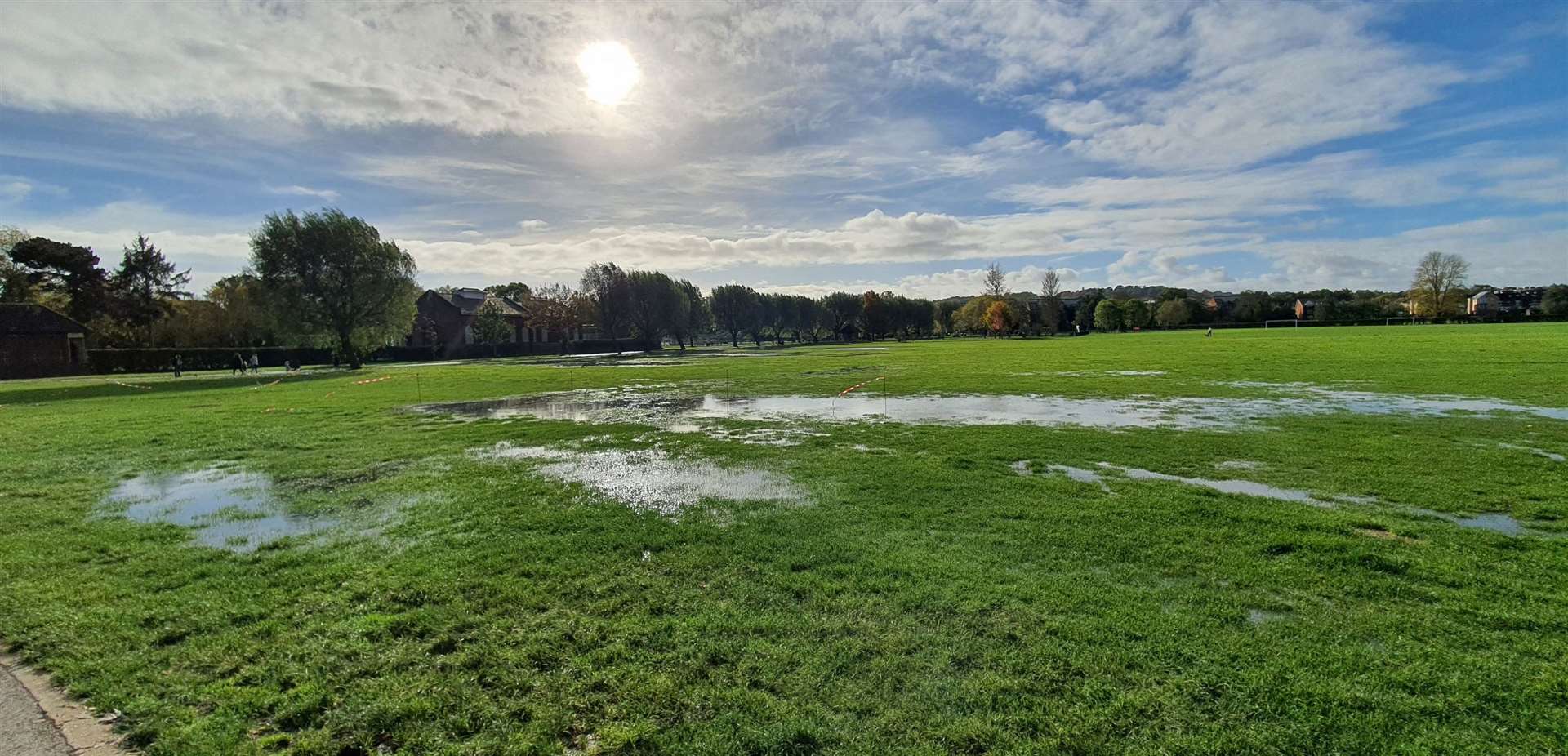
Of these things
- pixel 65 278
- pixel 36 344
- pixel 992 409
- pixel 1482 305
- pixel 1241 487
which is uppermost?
pixel 65 278

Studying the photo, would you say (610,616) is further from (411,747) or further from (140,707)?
(140,707)

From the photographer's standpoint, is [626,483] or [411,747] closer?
[411,747]

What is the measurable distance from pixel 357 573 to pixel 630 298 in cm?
7580

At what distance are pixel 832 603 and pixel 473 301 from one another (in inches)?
3772

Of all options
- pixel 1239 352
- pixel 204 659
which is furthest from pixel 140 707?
pixel 1239 352

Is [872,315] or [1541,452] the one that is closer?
[1541,452]

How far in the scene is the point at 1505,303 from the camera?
134 m

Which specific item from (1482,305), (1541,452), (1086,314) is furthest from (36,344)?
(1482,305)

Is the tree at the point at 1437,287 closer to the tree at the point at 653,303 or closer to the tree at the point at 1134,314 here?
the tree at the point at 1134,314

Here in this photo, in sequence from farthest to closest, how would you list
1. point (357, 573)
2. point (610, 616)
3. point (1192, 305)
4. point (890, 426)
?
point (1192, 305), point (890, 426), point (357, 573), point (610, 616)

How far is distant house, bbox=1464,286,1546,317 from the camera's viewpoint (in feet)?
410

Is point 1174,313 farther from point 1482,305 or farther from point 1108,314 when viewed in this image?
point 1482,305

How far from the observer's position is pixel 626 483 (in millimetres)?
9578

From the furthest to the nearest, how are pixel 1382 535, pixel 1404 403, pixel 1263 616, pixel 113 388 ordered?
1. pixel 113 388
2. pixel 1404 403
3. pixel 1382 535
4. pixel 1263 616
